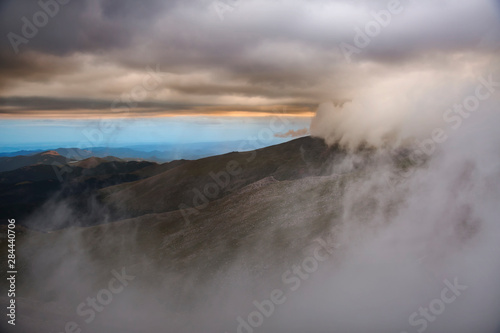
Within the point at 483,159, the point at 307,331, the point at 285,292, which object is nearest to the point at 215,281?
the point at 285,292

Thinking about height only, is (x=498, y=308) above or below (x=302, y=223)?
below

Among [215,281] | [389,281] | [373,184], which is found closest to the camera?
[389,281]

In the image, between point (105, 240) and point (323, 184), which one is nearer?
point (323, 184)

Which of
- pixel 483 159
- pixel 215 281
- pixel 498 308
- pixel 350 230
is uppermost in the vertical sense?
pixel 483 159

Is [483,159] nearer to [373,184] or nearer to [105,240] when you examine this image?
[373,184]

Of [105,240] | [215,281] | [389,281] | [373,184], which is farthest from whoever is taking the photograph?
[105,240]

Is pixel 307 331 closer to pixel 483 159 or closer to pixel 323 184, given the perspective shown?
pixel 323 184

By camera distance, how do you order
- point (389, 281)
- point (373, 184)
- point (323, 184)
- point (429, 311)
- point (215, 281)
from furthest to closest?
point (323, 184) < point (373, 184) < point (215, 281) < point (389, 281) < point (429, 311)

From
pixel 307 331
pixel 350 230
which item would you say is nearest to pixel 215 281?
pixel 307 331

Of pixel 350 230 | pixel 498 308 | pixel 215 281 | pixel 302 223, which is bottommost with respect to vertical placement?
pixel 498 308
